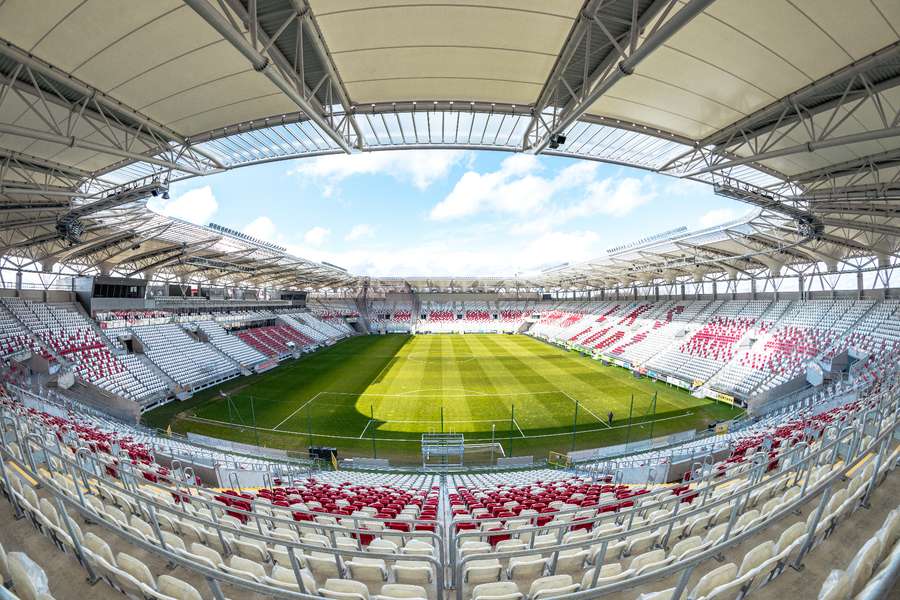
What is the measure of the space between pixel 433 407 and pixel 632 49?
65.2ft

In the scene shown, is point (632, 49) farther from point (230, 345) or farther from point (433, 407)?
point (230, 345)

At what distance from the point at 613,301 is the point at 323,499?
172ft

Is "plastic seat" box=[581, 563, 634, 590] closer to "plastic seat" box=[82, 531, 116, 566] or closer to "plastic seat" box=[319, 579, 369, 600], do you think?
"plastic seat" box=[319, 579, 369, 600]

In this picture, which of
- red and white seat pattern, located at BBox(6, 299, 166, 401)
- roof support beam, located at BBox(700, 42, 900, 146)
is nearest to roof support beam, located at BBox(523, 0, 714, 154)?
roof support beam, located at BBox(700, 42, 900, 146)

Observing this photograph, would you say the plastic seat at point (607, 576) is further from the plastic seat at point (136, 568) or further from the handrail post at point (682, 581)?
the plastic seat at point (136, 568)

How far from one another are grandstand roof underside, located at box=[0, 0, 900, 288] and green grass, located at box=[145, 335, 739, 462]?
11940 mm

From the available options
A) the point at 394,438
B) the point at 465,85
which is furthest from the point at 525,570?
the point at 394,438

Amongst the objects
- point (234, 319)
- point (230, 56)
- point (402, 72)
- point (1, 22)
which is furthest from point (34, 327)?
point (402, 72)

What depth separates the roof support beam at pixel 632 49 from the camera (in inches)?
200

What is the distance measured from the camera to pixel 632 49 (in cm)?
597

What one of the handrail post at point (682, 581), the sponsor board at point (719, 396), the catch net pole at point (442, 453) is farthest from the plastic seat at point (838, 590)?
the sponsor board at point (719, 396)

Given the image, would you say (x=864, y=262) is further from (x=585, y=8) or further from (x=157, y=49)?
(x=157, y=49)

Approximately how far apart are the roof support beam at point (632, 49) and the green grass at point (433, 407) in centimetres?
1278

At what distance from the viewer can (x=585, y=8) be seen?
6.37 m
